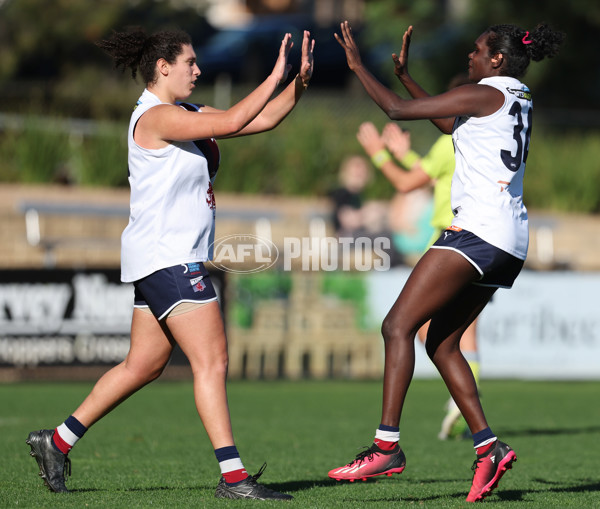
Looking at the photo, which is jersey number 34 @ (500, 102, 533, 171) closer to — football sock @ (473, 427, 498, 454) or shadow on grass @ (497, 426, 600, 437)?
football sock @ (473, 427, 498, 454)

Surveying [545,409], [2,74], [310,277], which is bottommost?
[545,409]

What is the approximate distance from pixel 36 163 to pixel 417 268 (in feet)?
45.2

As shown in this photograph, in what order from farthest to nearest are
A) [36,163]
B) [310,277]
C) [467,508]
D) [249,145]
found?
[249,145]
[36,163]
[310,277]
[467,508]

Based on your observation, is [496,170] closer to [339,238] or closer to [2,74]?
[339,238]

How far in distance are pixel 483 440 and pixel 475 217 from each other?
113 cm

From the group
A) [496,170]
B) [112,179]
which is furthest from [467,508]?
[112,179]

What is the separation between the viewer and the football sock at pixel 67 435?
5828 mm

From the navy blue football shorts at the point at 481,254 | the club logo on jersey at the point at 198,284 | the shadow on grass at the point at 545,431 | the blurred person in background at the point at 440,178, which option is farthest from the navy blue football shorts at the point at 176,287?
the shadow on grass at the point at 545,431

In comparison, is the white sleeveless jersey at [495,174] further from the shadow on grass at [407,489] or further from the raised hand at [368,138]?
the raised hand at [368,138]

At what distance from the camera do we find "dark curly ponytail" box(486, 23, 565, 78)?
5.73m

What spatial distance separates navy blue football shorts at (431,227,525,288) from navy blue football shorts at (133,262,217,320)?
118 cm

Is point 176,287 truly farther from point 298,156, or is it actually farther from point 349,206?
point 298,156

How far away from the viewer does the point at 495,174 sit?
558cm

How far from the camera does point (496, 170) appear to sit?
558cm
